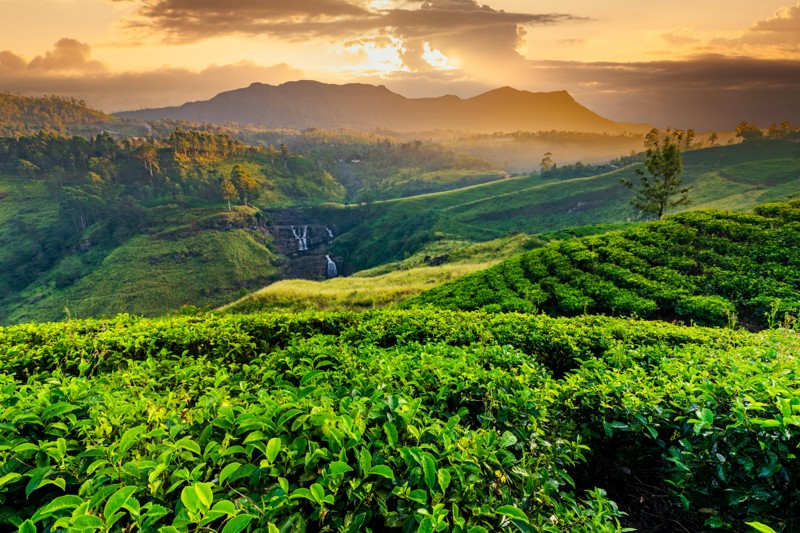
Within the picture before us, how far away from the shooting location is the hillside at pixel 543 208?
281 ft

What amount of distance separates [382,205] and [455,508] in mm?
130819

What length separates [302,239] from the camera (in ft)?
394

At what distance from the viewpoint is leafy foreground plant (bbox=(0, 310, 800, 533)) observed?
93.8 inches

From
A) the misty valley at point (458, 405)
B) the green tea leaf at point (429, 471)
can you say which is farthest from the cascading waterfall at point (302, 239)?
the green tea leaf at point (429, 471)

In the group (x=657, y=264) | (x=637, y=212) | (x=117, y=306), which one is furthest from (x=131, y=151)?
(x=657, y=264)

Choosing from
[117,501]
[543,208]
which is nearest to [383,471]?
[117,501]

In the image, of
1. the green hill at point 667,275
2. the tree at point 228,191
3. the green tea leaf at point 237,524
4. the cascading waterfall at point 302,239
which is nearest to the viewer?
the green tea leaf at point 237,524

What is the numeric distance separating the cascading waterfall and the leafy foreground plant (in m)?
114

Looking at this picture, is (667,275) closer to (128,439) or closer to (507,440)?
(507,440)

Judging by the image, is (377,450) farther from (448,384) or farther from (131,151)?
(131,151)

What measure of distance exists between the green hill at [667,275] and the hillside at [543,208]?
65082 millimetres

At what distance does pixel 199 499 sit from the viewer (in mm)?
2145

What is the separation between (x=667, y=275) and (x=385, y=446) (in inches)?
721

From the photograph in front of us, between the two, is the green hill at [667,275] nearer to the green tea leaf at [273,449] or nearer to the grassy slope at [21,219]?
the green tea leaf at [273,449]
